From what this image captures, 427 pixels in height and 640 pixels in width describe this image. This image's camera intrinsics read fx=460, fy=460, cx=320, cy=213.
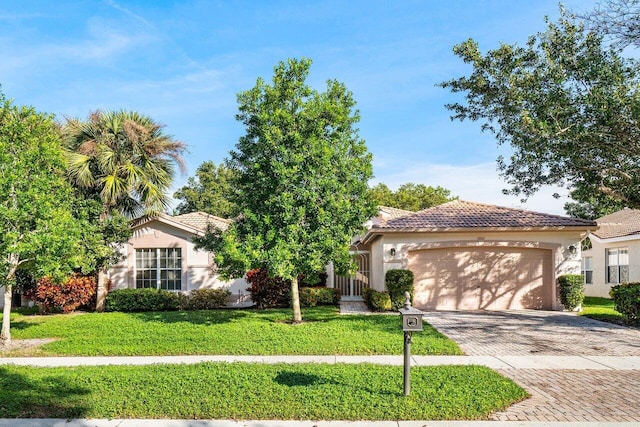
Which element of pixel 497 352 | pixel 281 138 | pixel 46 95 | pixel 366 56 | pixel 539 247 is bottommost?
pixel 497 352

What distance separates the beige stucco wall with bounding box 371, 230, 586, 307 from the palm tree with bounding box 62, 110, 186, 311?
8.98 metres

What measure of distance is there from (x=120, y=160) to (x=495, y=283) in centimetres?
1469

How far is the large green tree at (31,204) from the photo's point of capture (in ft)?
33.9

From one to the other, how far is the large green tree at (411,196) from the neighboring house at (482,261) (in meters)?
26.3

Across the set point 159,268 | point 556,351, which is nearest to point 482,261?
point 556,351

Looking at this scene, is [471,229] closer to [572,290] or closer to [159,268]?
[572,290]

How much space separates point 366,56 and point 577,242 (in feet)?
33.8

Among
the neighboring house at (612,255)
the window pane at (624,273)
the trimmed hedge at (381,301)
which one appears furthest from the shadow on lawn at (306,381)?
the window pane at (624,273)

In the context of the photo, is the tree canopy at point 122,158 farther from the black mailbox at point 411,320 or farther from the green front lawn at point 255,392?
the black mailbox at point 411,320

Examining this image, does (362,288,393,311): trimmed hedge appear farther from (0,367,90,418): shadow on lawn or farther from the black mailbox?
(0,367,90,418): shadow on lawn

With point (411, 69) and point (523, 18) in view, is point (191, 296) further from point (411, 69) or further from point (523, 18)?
point (523, 18)

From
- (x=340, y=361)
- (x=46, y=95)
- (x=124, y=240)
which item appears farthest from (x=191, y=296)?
(x=340, y=361)

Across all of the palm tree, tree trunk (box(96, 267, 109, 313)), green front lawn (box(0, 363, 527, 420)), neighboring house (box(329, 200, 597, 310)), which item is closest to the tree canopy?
the palm tree

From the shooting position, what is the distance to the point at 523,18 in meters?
13.0
